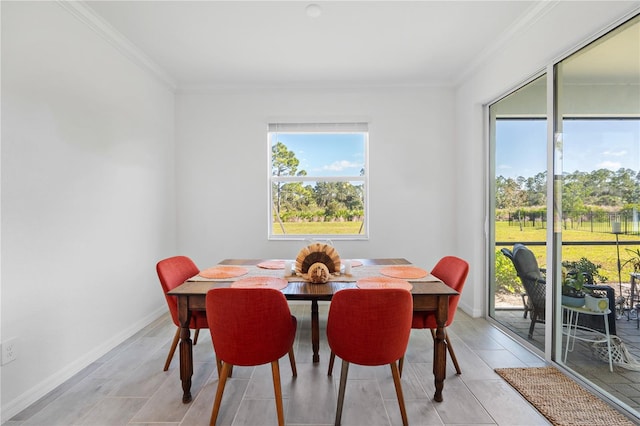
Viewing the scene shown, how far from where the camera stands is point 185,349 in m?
1.81

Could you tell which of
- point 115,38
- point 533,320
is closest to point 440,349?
point 533,320

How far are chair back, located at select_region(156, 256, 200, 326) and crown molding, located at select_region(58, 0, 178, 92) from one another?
77.6 inches

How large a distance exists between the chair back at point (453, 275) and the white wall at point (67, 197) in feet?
8.78

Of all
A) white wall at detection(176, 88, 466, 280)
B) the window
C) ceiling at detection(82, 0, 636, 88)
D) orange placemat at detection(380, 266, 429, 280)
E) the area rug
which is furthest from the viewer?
the window

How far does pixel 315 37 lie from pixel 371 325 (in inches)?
96.4

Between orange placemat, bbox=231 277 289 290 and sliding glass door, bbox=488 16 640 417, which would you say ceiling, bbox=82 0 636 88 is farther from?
orange placemat, bbox=231 277 289 290

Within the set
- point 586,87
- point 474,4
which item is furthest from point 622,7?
point 474,4

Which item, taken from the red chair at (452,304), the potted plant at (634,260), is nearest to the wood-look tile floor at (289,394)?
the red chair at (452,304)

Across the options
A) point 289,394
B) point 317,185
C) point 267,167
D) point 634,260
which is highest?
point 267,167

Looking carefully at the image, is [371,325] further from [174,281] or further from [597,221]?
[597,221]

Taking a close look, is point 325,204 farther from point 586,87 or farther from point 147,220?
point 586,87

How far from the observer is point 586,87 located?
6.42 feet

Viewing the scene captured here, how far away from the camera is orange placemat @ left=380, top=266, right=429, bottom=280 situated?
210cm

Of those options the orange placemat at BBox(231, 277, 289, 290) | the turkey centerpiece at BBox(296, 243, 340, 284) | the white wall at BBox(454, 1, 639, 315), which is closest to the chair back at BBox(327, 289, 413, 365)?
the orange placemat at BBox(231, 277, 289, 290)
